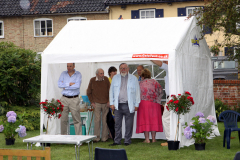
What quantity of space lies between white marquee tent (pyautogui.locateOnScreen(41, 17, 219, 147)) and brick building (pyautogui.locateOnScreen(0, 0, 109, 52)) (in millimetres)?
14937

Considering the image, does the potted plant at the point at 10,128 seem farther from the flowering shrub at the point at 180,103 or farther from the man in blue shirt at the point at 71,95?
the flowering shrub at the point at 180,103

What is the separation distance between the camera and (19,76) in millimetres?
12492

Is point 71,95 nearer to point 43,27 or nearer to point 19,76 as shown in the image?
point 19,76

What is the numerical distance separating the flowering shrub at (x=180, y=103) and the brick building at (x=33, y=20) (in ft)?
56.5

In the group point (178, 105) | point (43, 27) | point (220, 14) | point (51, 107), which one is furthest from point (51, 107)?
point (43, 27)

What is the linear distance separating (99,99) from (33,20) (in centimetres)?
1690

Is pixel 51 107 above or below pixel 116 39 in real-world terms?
below

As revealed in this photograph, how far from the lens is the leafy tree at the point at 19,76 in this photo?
40.1 ft

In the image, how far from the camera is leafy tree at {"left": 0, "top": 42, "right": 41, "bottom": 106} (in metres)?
12.2

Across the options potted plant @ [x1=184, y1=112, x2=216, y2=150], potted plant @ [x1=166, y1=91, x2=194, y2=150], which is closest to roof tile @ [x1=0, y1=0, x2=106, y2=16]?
potted plant @ [x1=166, y1=91, x2=194, y2=150]

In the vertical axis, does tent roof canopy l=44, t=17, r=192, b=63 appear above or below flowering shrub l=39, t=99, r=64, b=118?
above

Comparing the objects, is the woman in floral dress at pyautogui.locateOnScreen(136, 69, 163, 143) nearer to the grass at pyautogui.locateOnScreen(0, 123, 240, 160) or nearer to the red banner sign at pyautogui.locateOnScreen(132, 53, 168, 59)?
the grass at pyautogui.locateOnScreen(0, 123, 240, 160)

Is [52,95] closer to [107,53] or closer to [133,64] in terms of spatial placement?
[107,53]

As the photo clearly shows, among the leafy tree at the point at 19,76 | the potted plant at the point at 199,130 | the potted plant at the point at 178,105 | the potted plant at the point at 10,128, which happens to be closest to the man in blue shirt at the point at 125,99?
the potted plant at the point at 178,105
